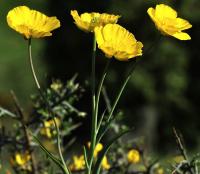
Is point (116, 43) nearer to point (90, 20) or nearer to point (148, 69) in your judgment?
point (90, 20)

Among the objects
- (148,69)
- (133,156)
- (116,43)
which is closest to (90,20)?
(116,43)

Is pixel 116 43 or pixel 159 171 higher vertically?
pixel 116 43

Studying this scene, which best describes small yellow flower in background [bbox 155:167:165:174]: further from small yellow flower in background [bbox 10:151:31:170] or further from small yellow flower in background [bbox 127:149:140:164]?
small yellow flower in background [bbox 10:151:31:170]

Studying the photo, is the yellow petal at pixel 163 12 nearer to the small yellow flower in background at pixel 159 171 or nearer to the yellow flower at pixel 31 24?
the yellow flower at pixel 31 24

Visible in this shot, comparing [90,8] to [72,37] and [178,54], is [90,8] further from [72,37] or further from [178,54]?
[178,54]

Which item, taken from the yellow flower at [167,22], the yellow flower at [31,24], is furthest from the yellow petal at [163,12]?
the yellow flower at [31,24]

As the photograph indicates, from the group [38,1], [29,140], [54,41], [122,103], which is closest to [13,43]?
[38,1]
